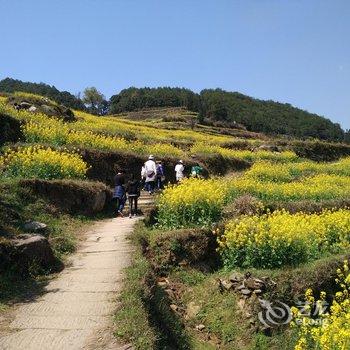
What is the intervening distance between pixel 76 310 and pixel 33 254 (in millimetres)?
2493

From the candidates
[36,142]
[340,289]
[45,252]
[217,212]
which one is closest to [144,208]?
[217,212]

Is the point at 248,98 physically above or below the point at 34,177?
above

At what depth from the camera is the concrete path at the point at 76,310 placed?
7445 mm

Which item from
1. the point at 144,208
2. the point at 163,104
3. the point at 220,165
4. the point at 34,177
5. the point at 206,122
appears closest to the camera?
the point at 34,177

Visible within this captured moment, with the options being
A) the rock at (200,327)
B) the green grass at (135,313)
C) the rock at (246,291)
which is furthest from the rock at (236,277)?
the green grass at (135,313)

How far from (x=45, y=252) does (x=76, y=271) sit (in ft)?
2.59

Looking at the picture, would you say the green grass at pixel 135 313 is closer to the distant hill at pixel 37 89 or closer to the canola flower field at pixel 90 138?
the canola flower field at pixel 90 138

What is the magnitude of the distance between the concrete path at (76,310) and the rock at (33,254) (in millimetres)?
431

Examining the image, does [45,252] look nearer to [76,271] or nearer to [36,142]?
[76,271]

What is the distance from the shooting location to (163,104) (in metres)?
126

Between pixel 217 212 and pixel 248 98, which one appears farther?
pixel 248 98

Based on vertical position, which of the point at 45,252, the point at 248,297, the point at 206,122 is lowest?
the point at 248,297

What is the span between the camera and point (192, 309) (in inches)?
436

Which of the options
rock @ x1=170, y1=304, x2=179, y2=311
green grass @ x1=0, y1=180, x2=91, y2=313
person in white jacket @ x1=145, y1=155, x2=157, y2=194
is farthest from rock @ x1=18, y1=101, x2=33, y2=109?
rock @ x1=170, y1=304, x2=179, y2=311
